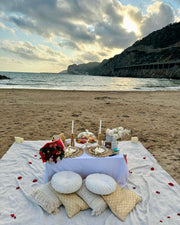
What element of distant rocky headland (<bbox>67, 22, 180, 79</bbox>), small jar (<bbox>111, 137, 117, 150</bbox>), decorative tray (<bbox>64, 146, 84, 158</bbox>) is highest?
distant rocky headland (<bbox>67, 22, 180, 79</bbox>)

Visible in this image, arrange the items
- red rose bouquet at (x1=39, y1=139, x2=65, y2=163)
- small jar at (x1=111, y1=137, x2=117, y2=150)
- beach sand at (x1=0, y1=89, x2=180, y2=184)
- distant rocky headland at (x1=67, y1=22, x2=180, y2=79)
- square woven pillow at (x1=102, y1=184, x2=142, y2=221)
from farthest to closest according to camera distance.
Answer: distant rocky headland at (x1=67, y1=22, x2=180, y2=79) → beach sand at (x1=0, y1=89, x2=180, y2=184) → small jar at (x1=111, y1=137, x2=117, y2=150) → red rose bouquet at (x1=39, y1=139, x2=65, y2=163) → square woven pillow at (x1=102, y1=184, x2=142, y2=221)

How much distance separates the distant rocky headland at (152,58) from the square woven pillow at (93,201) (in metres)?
90.7

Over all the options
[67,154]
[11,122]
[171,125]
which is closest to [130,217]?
[67,154]

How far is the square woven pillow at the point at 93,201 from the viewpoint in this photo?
10.3 ft

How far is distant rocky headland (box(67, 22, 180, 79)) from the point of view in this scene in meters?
97.1

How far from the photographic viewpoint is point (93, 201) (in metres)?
3.24

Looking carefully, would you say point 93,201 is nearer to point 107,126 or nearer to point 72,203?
point 72,203

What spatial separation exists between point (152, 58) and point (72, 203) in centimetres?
13307

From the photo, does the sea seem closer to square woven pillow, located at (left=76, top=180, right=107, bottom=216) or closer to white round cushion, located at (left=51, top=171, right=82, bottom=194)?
white round cushion, located at (left=51, top=171, right=82, bottom=194)

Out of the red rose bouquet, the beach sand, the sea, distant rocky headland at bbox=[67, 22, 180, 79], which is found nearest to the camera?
the red rose bouquet

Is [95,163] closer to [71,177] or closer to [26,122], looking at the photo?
[71,177]

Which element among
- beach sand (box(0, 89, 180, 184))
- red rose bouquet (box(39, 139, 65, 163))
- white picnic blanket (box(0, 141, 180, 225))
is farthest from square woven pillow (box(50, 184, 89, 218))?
beach sand (box(0, 89, 180, 184))

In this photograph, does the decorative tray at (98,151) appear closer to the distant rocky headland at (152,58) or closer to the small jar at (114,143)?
the small jar at (114,143)

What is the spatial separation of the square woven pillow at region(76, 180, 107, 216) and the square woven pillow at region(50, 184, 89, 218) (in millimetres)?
98
